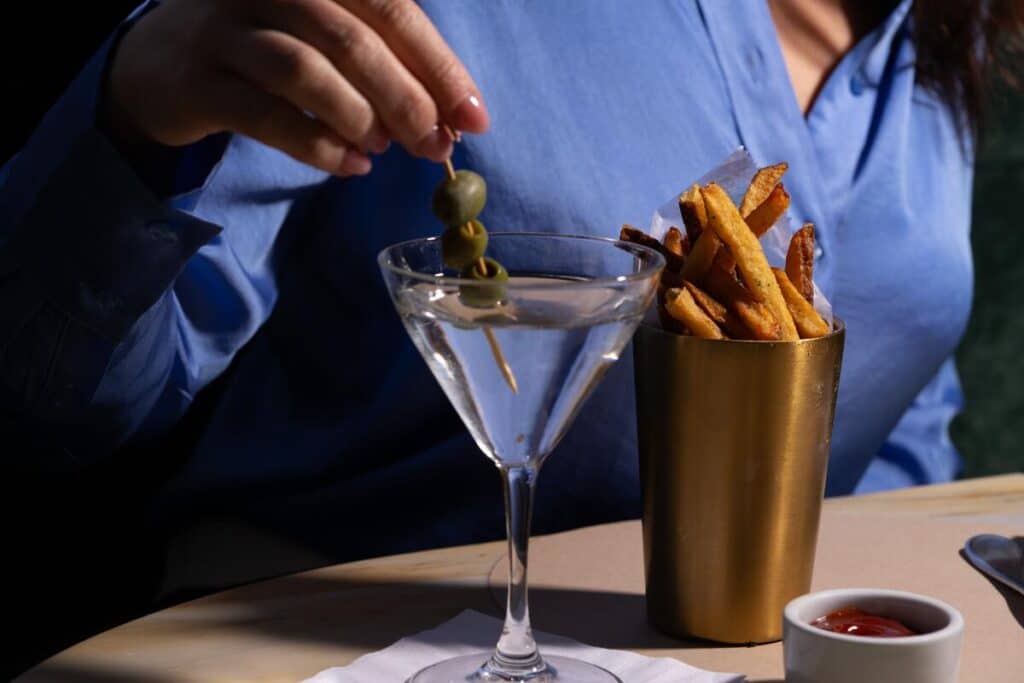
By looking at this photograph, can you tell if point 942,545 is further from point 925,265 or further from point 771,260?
point 925,265

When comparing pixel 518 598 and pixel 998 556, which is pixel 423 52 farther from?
pixel 998 556

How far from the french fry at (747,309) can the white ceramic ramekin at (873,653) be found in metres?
0.15

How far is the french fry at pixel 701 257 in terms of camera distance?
73cm

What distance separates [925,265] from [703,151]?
0.29 meters

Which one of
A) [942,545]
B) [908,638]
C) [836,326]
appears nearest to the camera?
[908,638]

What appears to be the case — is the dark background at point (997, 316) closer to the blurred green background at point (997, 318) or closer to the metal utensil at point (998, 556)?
the blurred green background at point (997, 318)

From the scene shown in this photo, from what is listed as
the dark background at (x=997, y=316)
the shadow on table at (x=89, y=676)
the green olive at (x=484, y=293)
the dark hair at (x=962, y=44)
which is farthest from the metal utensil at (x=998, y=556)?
the dark background at (x=997, y=316)

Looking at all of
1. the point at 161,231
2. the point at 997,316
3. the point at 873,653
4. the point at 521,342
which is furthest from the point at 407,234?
the point at 997,316

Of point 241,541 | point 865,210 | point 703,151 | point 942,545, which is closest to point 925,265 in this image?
point 865,210

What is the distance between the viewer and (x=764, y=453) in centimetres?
75

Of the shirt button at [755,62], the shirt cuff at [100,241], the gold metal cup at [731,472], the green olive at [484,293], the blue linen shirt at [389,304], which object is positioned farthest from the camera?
the shirt button at [755,62]

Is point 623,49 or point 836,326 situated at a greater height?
point 623,49

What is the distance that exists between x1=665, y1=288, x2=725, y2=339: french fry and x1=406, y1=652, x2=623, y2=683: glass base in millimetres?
192

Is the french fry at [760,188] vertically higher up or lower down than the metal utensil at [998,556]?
higher up
